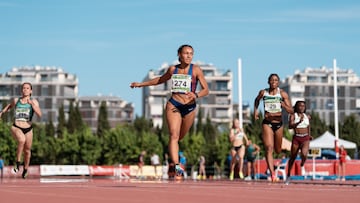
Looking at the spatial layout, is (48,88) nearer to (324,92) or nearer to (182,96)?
(324,92)

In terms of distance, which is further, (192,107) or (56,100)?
(56,100)

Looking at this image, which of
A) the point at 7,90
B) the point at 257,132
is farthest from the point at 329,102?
the point at 257,132

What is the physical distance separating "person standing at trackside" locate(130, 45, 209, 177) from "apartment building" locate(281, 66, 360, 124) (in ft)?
496

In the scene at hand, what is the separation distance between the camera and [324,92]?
167625mm

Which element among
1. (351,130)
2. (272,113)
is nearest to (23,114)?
(272,113)

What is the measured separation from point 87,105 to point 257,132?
84216 millimetres

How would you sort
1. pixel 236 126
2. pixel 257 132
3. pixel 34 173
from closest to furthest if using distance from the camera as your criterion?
pixel 236 126, pixel 34 173, pixel 257 132

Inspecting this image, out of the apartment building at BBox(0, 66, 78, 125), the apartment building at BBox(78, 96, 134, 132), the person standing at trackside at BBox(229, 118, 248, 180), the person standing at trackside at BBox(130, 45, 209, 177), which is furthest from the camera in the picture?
the apartment building at BBox(78, 96, 134, 132)

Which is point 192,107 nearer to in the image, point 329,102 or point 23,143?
point 23,143

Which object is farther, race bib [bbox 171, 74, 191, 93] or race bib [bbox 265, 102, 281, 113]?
race bib [bbox 265, 102, 281, 113]

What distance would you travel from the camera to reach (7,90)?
15712 centimetres

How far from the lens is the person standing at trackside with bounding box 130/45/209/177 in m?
13.1

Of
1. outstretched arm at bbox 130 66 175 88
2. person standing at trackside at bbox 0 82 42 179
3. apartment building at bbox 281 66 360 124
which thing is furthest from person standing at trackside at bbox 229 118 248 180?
apartment building at bbox 281 66 360 124

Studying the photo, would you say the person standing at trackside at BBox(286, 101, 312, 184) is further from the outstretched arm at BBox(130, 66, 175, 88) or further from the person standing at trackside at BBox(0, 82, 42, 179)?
the person standing at trackside at BBox(0, 82, 42, 179)
